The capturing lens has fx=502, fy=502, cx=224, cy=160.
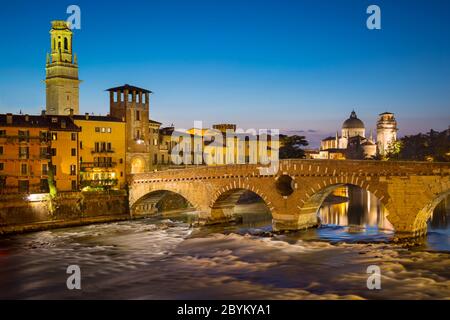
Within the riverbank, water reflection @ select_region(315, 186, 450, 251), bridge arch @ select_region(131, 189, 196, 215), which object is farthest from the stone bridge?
the riverbank

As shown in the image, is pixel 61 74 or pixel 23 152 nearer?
pixel 23 152

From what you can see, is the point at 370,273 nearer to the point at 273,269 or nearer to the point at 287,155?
the point at 273,269

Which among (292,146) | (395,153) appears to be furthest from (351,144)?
(292,146)

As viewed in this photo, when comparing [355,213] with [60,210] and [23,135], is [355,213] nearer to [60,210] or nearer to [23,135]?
[60,210]

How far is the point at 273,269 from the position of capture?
27.1 meters

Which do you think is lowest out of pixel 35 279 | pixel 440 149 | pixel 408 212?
pixel 35 279

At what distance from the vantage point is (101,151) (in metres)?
51.6

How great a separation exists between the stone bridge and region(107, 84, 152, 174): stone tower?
4624 millimetres

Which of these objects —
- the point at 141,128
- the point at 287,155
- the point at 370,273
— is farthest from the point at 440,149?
the point at 370,273

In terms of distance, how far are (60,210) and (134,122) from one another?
46.0ft

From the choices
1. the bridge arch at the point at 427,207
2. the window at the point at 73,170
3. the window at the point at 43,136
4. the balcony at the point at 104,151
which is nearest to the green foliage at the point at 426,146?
the bridge arch at the point at 427,207

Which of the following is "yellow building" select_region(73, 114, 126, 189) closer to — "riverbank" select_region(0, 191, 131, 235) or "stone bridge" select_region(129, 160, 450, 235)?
"riverbank" select_region(0, 191, 131, 235)

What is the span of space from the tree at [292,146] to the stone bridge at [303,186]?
29194 mm
